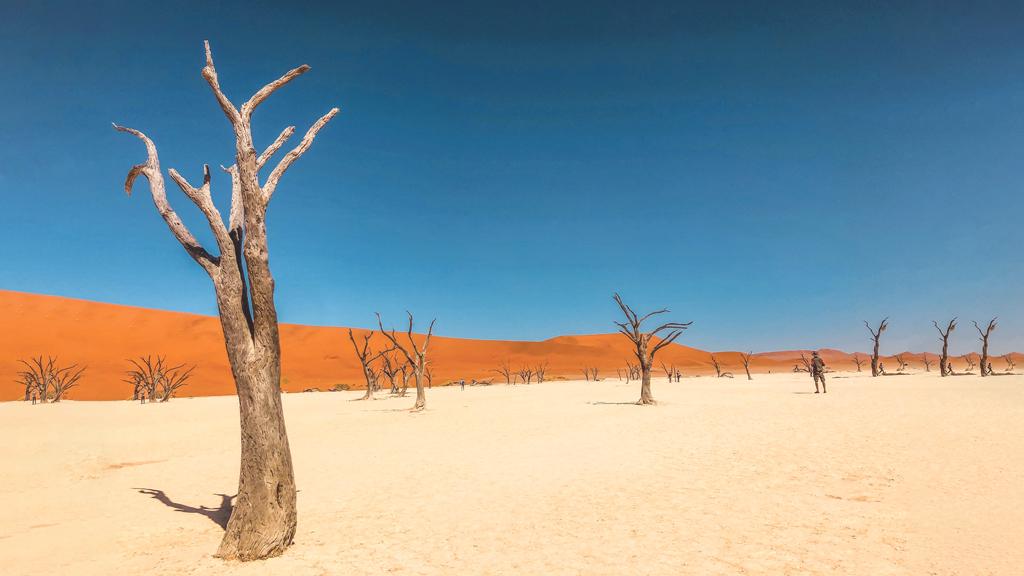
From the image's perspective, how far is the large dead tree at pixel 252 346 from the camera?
6.11 metres

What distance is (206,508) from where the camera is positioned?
8.48 m

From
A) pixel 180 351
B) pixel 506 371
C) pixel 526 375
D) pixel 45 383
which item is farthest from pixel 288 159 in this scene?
pixel 180 351

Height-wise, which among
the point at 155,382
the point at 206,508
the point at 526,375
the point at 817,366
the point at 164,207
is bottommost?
the point at 526,375

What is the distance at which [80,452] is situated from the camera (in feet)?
44.5

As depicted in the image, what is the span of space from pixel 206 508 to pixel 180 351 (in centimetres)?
7270

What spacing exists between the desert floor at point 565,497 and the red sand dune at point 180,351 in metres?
43.2

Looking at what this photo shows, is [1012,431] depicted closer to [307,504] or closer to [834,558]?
[834,558]

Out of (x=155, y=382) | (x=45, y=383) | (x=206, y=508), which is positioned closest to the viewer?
(x=206, y=508)

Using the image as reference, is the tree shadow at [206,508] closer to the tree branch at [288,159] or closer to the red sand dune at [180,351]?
the tree branch at [288,159]

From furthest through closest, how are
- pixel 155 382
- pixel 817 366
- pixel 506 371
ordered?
pixel 506 371 → pixel 155 382 → pixel 817 366

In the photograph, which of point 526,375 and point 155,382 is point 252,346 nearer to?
point 155,382

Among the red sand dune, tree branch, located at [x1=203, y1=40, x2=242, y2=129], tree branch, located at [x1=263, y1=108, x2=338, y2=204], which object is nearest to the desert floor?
tree branch, located at [x1=263, y1=108, x2=338, y2=204]

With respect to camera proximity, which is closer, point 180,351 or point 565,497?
point 565,497

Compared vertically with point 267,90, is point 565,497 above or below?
below
